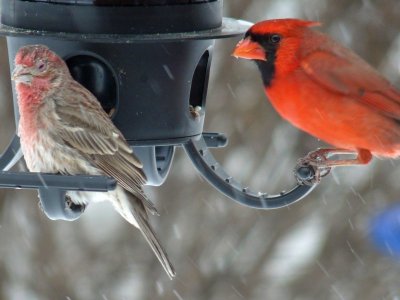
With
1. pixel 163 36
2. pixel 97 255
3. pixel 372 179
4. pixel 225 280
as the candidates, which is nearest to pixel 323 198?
pixel 372 179

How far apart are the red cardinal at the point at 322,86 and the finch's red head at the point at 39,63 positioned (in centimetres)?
94

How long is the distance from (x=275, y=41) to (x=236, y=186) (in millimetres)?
868

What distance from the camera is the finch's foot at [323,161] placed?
21.1 ft

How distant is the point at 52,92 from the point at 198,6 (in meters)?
0.93

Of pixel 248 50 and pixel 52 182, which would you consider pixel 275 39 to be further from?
pixel 52 182

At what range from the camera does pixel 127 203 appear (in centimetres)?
640

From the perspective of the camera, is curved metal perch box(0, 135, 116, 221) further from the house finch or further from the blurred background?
the blurred background

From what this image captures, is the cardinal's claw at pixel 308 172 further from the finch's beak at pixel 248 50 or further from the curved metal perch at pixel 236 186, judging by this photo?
the finch's beak at pixel 248 50

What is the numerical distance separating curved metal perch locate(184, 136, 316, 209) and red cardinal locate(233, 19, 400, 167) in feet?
0.58

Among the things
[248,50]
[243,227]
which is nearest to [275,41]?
[248,50]

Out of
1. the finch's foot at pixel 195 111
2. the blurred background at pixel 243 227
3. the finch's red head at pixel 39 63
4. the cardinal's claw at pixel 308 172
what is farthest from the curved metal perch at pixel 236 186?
the blurred background at pixel 243 227

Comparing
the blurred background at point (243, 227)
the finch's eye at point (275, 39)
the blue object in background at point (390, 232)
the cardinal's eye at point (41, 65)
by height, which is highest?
the finch's eye at point (275, 39)

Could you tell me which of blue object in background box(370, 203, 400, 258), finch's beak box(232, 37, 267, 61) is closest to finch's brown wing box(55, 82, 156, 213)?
finch's beak box(232, 37, 267, 61)

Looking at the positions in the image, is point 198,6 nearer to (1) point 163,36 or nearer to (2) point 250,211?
(1) point 163,36
